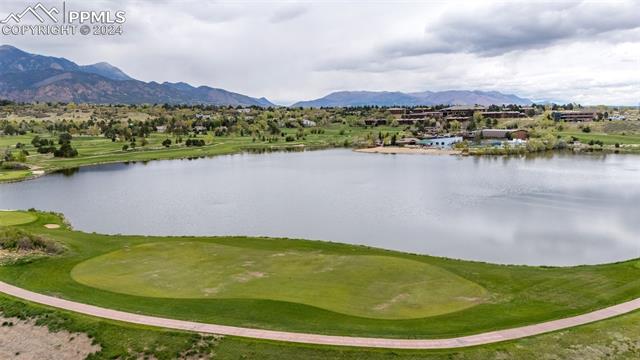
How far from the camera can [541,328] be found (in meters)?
21.9

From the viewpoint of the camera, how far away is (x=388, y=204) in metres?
57.9

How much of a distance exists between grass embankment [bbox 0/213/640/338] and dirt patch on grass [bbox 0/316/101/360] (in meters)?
2.75

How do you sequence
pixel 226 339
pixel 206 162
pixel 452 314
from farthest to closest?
pixel 206 162
pixel 452 314
pixel 226 339

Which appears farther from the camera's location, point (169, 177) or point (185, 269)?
point (169, 177)

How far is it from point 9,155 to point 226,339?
95653 millimetres

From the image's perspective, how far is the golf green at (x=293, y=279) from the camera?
25.3 metres

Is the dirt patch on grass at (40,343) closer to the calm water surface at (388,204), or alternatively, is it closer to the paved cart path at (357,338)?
the paved cart path at (357,338)

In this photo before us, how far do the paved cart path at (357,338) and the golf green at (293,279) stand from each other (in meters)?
2.77

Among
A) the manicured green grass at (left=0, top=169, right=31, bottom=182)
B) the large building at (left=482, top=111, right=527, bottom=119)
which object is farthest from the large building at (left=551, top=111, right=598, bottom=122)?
the manicured green grass at (left=0, top=169, right=31, bottom=182)

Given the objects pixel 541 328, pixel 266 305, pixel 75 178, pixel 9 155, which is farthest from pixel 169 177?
pixel 541 328

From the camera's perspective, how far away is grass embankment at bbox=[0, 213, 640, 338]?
2308 cm

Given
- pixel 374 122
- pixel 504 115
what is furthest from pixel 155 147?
pixel 504 115

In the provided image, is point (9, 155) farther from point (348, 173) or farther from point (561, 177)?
point (561, 177)

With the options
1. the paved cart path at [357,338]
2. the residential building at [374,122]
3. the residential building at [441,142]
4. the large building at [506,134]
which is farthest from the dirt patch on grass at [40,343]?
the residential building at [374,122]
